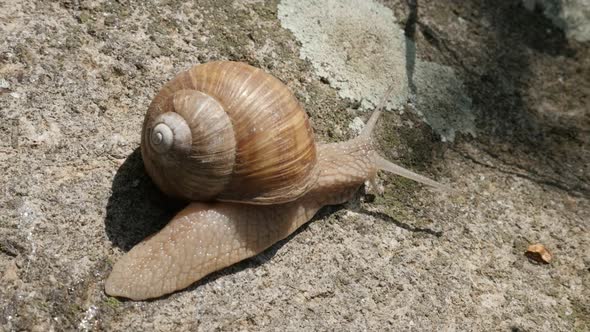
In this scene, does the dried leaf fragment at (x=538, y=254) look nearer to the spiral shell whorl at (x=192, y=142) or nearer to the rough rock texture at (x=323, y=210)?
the rough rock texture at (x=323, y=210)

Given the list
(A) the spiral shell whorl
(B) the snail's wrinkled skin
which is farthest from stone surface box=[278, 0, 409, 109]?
(A) the spiral shell whorl

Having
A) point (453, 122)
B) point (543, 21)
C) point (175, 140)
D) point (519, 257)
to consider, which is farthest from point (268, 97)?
point (543, 21)

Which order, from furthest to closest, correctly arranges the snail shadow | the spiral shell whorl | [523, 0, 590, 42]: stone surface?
[523, 0, 590, 42]: stone surface → the snail shadow → the spiral shell whorl

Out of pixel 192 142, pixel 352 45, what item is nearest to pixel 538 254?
pixel 352 45

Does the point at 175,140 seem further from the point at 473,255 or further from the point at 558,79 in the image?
the point at 558,79

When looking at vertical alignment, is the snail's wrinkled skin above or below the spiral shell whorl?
below

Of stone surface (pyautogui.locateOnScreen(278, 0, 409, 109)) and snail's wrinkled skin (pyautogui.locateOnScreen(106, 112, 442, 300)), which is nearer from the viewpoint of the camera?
snail's wrinkled skin (pyautogui.locateOnScreen(106, 112, 442, 300))

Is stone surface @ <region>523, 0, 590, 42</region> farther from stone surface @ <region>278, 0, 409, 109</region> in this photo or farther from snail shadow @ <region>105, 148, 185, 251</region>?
snail shadow @ <region>105, 148, 185, 251</region>
